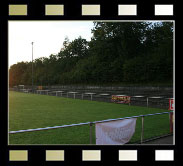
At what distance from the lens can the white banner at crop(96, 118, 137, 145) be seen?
3.90 m

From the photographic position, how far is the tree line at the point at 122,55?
15391 mm

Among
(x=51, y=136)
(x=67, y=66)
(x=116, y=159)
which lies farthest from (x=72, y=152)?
(x=67, y=66)

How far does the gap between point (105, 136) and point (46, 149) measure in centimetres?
163

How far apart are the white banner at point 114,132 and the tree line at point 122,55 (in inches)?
439

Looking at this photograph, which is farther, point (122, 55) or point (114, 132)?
point (122, 55)

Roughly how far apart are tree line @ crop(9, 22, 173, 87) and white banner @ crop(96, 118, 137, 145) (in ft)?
36.6

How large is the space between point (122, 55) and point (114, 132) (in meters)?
15.0

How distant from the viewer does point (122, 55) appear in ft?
61.1

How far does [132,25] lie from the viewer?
18.1 meters

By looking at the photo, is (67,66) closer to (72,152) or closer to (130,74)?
(130,74)

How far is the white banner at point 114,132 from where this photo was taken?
12.8ft

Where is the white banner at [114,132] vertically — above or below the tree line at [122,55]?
below

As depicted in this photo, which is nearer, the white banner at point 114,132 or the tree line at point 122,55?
the white banner at point 114,132

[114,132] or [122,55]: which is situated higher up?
[122,55]
